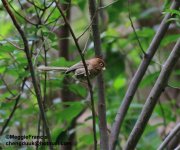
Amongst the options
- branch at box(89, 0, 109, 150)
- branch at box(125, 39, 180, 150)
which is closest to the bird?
branch at box(89, 0, 109, 150)

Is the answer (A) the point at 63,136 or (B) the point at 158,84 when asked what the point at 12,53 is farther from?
(B) the point at 158,84

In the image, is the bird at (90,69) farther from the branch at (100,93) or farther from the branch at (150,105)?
the branch at (150,105)

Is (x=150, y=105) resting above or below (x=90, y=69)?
below

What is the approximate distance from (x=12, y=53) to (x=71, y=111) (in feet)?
1.71

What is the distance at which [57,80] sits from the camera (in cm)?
198

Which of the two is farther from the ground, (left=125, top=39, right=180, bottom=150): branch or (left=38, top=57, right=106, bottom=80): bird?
(left=38, top=57, right=106, bottom=80): bird

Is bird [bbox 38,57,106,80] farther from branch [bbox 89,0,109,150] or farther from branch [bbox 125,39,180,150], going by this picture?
branch [bbox 125,39,180,150]

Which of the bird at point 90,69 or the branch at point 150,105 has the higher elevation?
the bird at point 90,69

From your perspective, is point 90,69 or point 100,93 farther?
point 100,93

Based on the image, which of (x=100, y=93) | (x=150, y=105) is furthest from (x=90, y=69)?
(x=150, y=105)

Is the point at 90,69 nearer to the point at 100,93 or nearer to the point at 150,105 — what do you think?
the point at 100,93

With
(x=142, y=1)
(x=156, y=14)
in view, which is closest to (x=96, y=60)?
(x=142, y=1)

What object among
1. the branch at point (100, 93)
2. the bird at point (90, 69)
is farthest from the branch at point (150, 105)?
the bird at point (90, 69)

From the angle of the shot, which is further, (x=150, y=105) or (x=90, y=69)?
(x=150, y=105)
